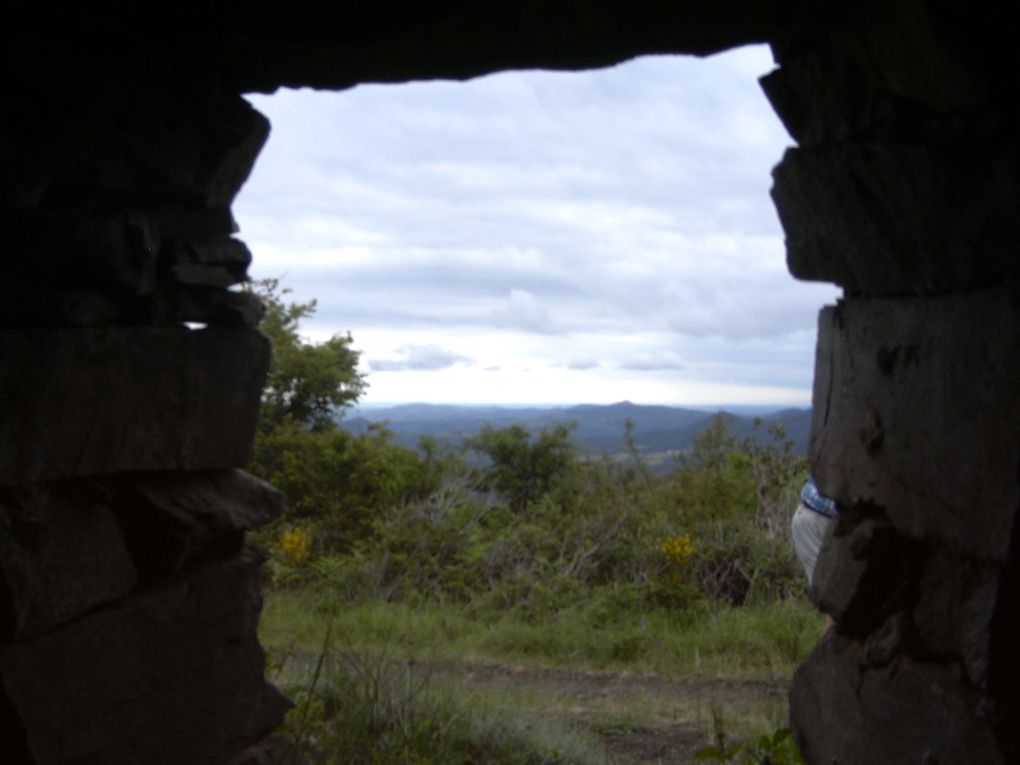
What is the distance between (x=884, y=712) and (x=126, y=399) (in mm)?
2285

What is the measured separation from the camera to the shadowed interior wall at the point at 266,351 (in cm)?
240

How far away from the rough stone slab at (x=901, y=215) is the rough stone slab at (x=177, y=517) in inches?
79.1

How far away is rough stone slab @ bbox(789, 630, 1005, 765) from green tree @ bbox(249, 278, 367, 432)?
8917mm

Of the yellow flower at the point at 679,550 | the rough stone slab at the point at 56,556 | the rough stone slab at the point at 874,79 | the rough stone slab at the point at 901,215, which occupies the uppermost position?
the rough stone slab at the point at 874,79

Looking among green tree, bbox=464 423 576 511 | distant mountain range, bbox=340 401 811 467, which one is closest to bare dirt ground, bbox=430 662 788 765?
green tree, bbox=464 423 576 511

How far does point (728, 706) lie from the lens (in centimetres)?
578

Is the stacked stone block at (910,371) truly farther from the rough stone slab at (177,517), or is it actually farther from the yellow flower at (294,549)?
→ the yellow flower at (294,549)

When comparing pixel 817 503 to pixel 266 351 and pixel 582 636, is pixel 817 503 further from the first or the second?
pixel 582 636

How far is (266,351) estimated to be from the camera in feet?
12.1

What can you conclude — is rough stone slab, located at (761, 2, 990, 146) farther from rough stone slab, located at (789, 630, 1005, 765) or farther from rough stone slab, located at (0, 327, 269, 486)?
rough stone slab, located at (0, 327, 269, 486)

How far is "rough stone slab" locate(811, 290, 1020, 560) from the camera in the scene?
7.52ft

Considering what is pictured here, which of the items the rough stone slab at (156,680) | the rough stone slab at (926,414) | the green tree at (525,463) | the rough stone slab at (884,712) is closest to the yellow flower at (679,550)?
the green tree at (525,463)

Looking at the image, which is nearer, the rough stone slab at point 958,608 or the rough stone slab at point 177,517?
the rough stone slab at point 958,608

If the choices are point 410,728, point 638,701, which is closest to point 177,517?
point 410,728
